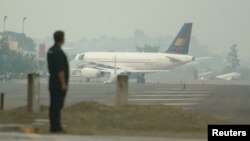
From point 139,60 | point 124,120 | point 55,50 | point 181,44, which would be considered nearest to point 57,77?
point 55,50

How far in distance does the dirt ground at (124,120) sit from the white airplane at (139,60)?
63470 millimetres

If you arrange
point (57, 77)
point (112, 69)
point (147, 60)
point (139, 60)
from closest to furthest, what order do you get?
point (57, 77) → point (112, 69) → point (147, 60) → point (139, 60)

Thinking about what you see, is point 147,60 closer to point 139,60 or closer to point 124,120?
point 139,60

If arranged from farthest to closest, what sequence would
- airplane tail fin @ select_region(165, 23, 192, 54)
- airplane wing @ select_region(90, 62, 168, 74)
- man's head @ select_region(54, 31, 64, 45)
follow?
airplane tail fin @ select_region(165, 23, 192, 54) → airplane wing @ select_region(90, 62, 168, 74) → man's head @ select_region(54, 31, 64, 45)

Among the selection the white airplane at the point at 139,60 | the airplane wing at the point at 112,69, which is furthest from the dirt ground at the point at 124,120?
the white airplane at the point at 139,60

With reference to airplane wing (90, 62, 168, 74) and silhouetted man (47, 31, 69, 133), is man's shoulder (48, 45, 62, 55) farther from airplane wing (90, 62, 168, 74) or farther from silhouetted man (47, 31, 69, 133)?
airplane wing (90, 62, 168, 74)

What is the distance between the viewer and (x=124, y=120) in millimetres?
19594

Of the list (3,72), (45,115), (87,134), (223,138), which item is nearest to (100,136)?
(87,134)

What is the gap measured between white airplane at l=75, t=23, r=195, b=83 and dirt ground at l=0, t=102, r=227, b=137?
208 feet

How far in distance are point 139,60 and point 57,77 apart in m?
75.8

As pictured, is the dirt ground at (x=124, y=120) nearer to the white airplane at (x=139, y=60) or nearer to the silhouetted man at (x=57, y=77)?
the silhouetted man at (x=57, y=77)

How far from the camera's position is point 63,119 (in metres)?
18.9

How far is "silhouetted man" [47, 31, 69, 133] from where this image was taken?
15.1 m

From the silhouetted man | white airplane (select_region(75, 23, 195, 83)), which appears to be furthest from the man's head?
white airplane (select_region(75, 23, 195, 83))
